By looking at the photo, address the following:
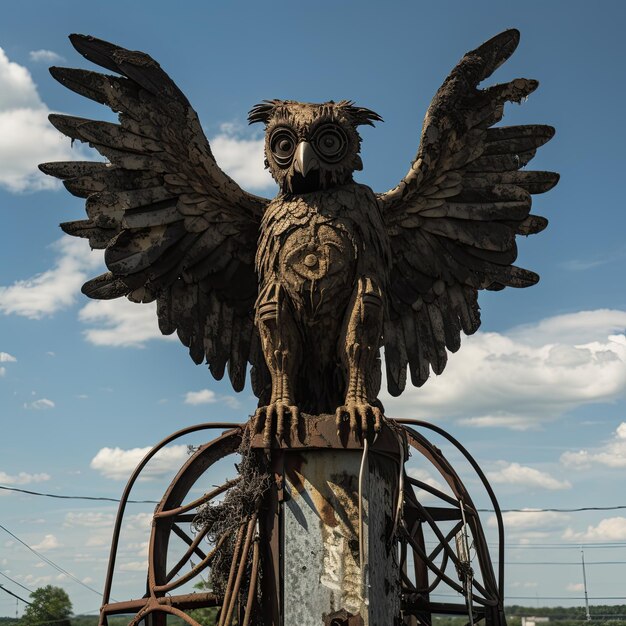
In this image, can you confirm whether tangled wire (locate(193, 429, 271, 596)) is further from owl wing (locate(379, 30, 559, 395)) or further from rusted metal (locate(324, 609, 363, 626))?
owl wing (locate(379, 30, 559, 395))

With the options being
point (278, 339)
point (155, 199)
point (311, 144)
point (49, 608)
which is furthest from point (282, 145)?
point (49, 608)

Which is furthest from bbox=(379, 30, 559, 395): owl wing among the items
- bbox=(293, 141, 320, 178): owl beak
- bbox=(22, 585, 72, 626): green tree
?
bbox=(22, 585, 72, 626): green tree

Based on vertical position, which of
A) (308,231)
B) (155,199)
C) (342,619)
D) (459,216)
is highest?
(459,216)

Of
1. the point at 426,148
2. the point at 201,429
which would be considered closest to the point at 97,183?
the point at 201,429

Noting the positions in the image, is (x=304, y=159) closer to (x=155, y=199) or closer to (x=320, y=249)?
A: (x=320, y=249)

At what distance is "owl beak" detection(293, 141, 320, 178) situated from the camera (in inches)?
292

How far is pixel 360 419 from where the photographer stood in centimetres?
663

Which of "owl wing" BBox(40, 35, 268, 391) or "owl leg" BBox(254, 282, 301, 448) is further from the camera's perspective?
"owl wing" BBox(40, 35, 268, 391)

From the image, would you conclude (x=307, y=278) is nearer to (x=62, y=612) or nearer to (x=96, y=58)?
(x=96, y=58)

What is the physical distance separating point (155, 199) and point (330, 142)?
168 cm

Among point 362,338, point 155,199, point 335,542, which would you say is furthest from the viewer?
point 155,199

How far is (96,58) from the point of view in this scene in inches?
307

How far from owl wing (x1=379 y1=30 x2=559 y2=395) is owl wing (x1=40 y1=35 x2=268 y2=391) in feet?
5.01

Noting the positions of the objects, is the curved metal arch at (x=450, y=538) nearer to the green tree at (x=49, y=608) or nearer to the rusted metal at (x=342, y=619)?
the rusted metal at (x=342, y=619)
